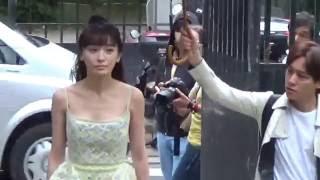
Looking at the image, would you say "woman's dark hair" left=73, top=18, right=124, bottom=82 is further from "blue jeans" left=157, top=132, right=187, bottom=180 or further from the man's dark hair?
"blue jeans" left=157, top=132, right=187, bottom=180

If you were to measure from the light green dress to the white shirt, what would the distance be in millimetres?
719

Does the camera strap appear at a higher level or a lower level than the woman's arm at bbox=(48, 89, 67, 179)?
lower

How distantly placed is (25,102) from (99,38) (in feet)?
17.6

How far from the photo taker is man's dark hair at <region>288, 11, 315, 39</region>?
17.4 feet

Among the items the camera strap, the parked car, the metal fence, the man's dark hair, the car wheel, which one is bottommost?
the car wheel

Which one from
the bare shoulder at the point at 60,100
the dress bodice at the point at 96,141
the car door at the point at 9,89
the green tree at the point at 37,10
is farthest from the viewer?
the green tree at the point at 37,10

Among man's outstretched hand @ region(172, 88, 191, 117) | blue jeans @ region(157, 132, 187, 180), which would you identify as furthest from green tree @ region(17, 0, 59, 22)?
man's outstretched hand @ region(172, 88, 191, 117)

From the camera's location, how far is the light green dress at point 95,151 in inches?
169

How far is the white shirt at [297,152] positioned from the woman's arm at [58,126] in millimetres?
995

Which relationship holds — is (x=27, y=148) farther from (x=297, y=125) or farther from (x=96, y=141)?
(x=297, y=125)

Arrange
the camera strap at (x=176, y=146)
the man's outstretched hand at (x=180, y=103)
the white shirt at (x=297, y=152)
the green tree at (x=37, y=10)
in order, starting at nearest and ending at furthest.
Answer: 1. the white shirt at (x=297, y=152)
2. the man's outstretched hand at (x=180, y=103)
3. the camera strap at (x=176, y=146)
4. the green tree at (x=37, y=10)

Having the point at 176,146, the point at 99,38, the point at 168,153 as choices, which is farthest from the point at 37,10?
the point at 99,38

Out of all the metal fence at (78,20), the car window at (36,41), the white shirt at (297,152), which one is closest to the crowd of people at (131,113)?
the white shirt at (297,152)

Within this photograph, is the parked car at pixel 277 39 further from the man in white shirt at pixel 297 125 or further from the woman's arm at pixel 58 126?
the woman's arm at pixel 58 126
